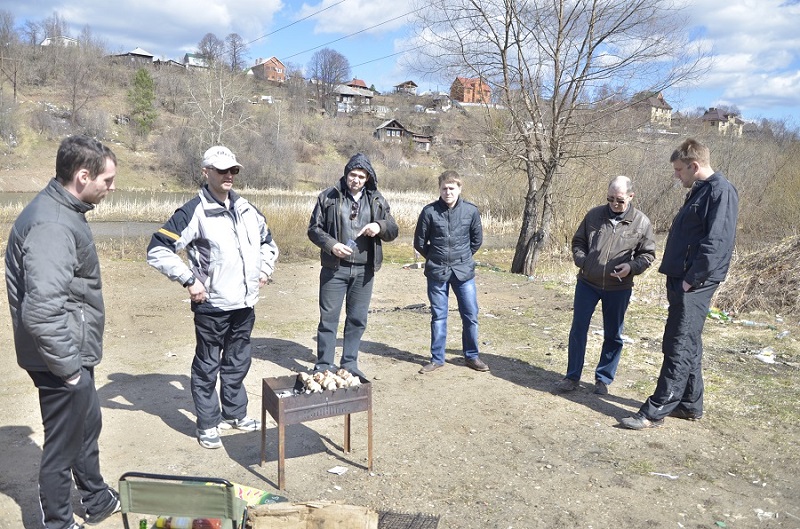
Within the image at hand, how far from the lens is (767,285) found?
975 cm

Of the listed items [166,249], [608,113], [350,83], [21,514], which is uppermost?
[350,83]

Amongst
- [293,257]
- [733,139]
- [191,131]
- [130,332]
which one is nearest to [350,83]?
[191,131]

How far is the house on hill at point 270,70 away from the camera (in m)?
95.5

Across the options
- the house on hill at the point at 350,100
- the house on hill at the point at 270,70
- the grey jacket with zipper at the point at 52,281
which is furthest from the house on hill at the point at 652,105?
the house on hill at the point at 270,70

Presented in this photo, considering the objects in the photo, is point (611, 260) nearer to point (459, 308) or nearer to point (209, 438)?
point (459, 308)

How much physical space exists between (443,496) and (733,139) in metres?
28.9

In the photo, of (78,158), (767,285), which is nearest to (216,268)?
(78,158)

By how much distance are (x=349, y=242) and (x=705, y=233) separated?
2854 millimetres

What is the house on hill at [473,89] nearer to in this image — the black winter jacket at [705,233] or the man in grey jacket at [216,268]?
the black winter jacket at [705,233]

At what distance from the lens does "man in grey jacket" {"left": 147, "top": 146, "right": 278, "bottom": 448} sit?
4.05 metres

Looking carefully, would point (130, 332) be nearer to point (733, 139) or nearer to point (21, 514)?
point (21, 514)

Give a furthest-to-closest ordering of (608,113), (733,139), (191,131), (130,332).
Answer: (191,131)
(733,139)
(608,113)
(130,332)

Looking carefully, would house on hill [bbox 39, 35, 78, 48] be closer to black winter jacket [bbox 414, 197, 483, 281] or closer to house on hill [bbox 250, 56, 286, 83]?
house on hill [bbox 250, 56, 286, 83]

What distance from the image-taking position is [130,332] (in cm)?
741
